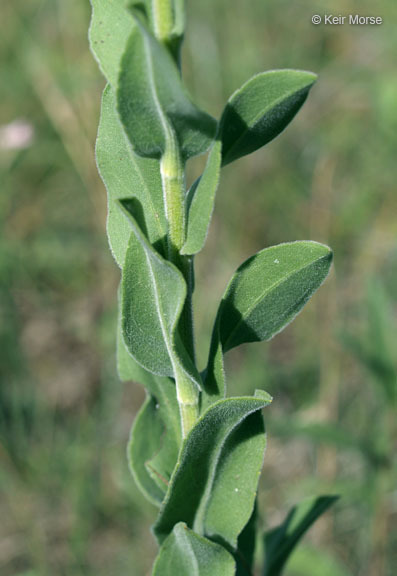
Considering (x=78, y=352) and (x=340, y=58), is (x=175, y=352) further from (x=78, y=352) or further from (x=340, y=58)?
(x=340, y=58)

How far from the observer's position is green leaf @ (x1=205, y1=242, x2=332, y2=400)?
1027 millimetres

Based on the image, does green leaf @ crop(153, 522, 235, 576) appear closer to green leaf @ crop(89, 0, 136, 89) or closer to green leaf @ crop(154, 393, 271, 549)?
green leaf @ crop(154, 393, 271, 549)

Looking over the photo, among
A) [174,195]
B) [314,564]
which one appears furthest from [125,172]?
[314,564]

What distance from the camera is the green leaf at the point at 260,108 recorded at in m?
0.95

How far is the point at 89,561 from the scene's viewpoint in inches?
108

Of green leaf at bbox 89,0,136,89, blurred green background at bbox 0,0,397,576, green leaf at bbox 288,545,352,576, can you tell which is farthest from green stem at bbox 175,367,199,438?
green leaf at bbox 288,545,352,576

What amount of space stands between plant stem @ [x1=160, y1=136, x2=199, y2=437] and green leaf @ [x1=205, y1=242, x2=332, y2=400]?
0.18ft

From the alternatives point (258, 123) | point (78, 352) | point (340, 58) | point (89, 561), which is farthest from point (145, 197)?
point (340, 58)

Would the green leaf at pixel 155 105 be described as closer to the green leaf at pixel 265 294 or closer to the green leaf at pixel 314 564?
the green leaf at pixel 265 294

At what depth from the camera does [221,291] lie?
3.61 metres

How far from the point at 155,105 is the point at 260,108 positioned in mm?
179

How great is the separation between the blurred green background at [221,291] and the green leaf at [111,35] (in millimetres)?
1485

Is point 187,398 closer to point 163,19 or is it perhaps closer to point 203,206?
point 203,206

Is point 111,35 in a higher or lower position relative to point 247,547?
higher
